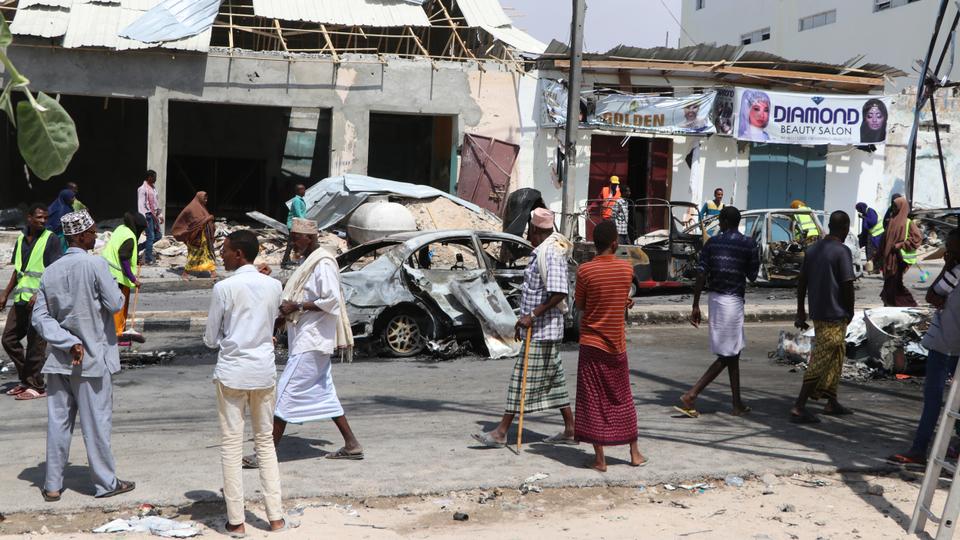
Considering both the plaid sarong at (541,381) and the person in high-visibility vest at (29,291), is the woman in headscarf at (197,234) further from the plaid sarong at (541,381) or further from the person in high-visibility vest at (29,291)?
the plaid sarong at (541,381)

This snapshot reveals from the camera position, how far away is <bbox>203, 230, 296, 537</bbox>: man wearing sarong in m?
5.05

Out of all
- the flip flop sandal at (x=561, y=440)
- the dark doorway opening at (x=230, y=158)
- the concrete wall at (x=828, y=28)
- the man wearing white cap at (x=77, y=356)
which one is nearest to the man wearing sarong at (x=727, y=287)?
the flip flop sandal at (x=561, y=440)

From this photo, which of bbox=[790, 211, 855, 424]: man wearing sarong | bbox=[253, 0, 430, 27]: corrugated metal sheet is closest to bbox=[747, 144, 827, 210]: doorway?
bbox=[253, 0, 430, 27]: corrugated metal sheet

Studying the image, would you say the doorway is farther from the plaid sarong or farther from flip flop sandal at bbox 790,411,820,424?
the plaid sarong

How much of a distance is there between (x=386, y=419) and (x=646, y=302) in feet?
27.4

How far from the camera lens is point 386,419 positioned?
25.2ft

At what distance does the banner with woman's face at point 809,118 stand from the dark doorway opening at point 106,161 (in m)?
15.2

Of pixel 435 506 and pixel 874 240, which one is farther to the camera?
pixel 874 240

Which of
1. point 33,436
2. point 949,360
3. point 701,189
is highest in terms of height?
point 701,189

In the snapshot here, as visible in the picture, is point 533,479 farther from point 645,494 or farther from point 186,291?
point 186,291

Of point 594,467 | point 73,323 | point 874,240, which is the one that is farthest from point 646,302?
point 73,323

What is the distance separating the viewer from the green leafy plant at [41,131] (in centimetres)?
139

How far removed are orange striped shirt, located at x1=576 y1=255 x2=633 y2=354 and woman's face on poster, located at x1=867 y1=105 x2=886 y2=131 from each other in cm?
1962

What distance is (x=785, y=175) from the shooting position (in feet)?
79.2
